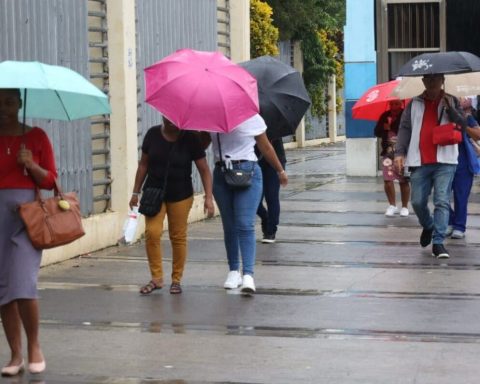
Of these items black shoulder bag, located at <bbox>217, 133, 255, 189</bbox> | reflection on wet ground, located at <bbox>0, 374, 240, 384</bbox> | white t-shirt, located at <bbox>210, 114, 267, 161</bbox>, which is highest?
white t-shirt, located at <bbox>210, 114, 267, 161</bbox>

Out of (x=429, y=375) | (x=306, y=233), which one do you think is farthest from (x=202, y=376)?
(x=306, y=233)

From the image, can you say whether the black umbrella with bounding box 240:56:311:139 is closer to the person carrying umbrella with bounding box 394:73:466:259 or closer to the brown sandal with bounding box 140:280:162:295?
the person carrying umbrella with bounding box 394:73:466:259

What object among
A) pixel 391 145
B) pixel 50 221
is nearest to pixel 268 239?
pixel 391 145

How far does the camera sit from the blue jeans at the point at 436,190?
1192cm

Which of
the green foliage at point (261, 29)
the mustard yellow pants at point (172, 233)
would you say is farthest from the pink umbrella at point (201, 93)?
the green foliage at point (261, 29)

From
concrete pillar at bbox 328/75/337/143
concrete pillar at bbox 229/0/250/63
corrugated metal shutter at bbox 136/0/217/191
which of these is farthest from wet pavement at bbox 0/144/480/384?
concrete pillar at bbox 328/75/337/143

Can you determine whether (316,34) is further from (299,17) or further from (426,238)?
(426,238)

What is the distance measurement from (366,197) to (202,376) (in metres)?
12.6

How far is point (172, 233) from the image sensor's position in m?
10.0

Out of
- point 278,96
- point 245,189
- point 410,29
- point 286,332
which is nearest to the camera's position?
point 286,332

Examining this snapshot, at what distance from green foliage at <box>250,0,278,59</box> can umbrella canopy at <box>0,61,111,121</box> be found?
21618mm

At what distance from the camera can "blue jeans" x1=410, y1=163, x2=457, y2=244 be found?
11922 mm

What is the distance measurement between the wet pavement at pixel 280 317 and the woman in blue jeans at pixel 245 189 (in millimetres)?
394

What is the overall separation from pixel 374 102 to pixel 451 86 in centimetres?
272
